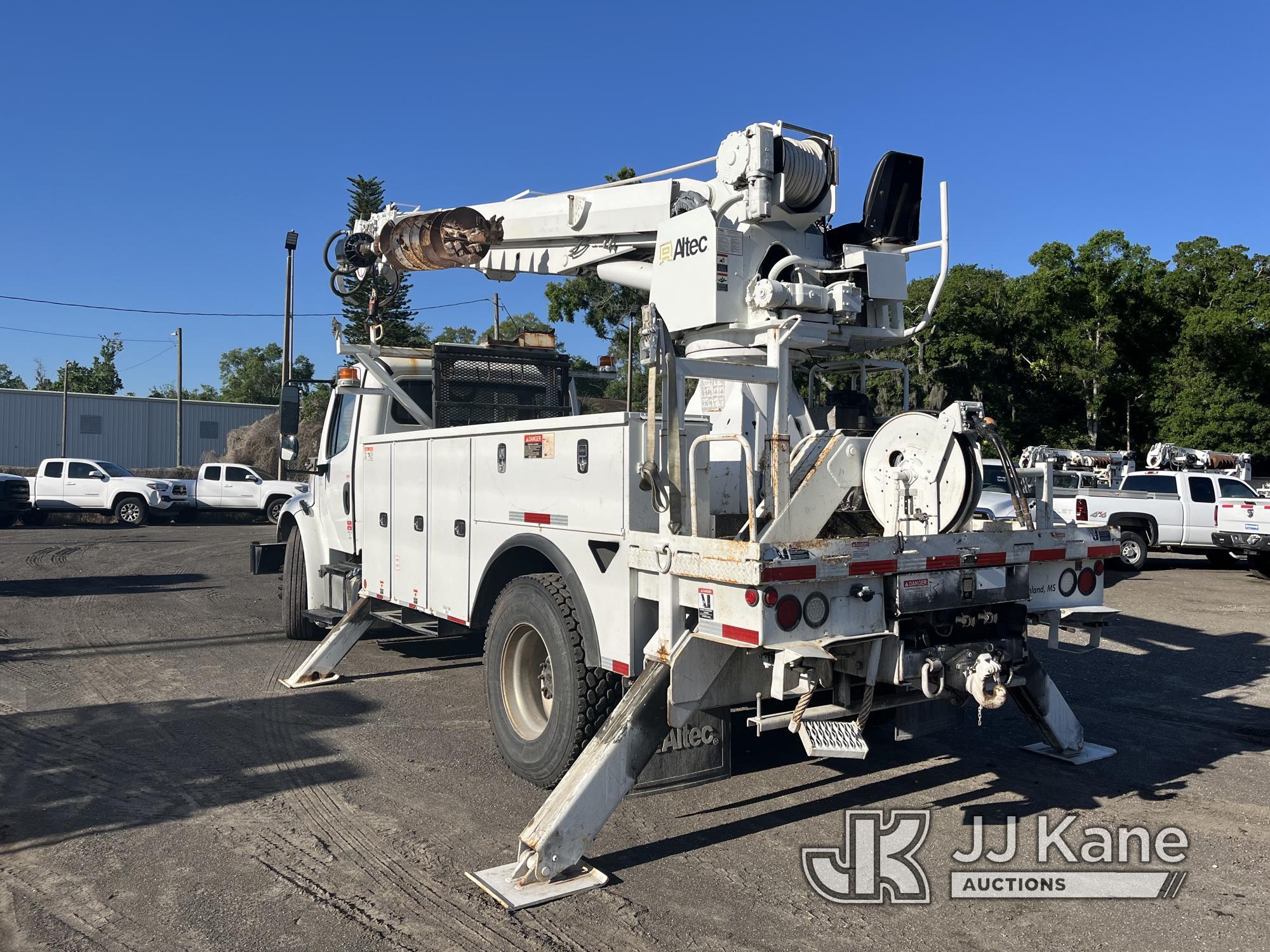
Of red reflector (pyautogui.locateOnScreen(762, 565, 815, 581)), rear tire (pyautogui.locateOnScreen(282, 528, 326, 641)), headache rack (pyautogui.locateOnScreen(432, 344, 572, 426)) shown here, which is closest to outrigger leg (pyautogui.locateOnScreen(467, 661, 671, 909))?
red reflector (pyautogui.locateOnScreen(762, 565, 815, 581))

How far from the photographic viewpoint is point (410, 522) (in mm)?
7176

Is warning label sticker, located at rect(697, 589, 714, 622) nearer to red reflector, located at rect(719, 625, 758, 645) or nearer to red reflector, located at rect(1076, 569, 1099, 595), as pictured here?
red reflector, located at rect(719, 625, 758, 645)

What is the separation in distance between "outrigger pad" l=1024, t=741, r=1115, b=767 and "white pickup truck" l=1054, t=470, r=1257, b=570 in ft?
40.2

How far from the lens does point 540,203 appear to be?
25.0ft

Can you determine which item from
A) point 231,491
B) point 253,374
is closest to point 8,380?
point 253,374

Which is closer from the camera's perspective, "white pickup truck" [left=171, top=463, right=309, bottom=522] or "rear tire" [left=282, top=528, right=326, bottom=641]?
"rear tire" [left=282, top=528, right=326, bottom=641]

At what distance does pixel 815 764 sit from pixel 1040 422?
2460 centimetres

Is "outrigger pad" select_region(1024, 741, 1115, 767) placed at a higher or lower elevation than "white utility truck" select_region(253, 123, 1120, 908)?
lower

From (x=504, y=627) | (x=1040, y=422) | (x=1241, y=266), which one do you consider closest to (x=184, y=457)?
(x=1040, y=422)

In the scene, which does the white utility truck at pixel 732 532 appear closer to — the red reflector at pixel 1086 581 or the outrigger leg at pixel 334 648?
the red reflector at pixel 1086 581

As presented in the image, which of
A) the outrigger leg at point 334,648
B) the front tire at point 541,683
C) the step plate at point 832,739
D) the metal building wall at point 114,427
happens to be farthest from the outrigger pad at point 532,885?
the metal building wall at point 114,427

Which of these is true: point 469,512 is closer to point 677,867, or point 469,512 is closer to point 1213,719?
point 677,867

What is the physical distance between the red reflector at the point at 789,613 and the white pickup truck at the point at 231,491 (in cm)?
2653

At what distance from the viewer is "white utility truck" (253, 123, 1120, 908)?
4.37 m
